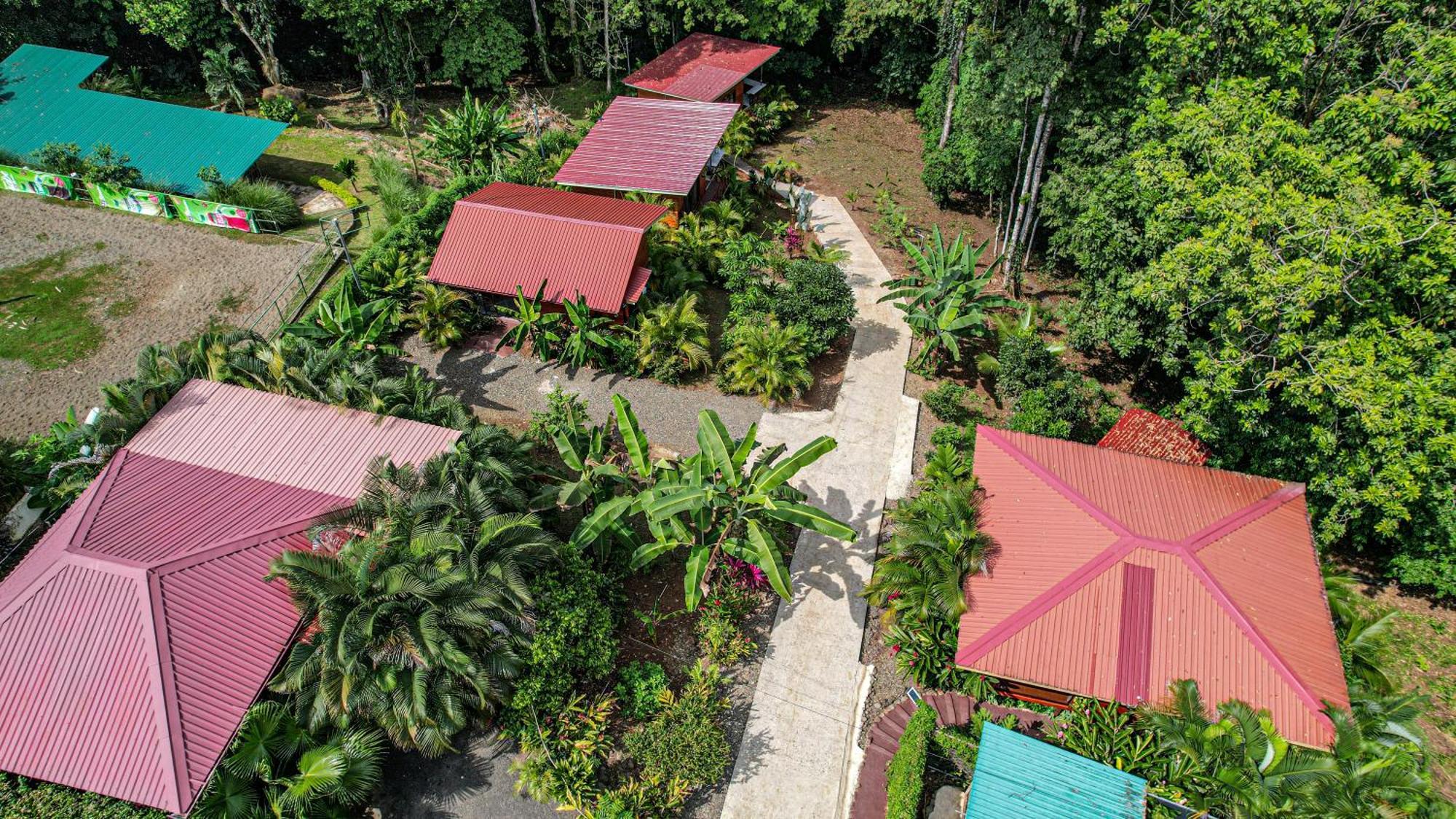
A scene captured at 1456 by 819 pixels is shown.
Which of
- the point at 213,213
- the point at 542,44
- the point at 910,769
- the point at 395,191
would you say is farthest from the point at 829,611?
the point at 542,44

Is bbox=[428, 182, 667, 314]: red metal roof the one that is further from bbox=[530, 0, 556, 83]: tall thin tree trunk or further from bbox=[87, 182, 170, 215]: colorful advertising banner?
bbox=[530, 0, 556, 83]: tall thin tree trunk

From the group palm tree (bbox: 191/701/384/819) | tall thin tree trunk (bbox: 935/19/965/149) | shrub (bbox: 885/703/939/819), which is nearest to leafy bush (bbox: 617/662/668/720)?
palm tree (bbox: 191/701/384/819)

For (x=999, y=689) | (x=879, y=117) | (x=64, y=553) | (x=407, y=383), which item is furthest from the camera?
(x=879, y=117)

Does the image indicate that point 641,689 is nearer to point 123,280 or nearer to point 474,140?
point 474,140

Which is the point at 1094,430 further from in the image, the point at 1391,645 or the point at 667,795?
the point at 667,795

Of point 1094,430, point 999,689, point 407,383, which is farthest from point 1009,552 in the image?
point 407,383
